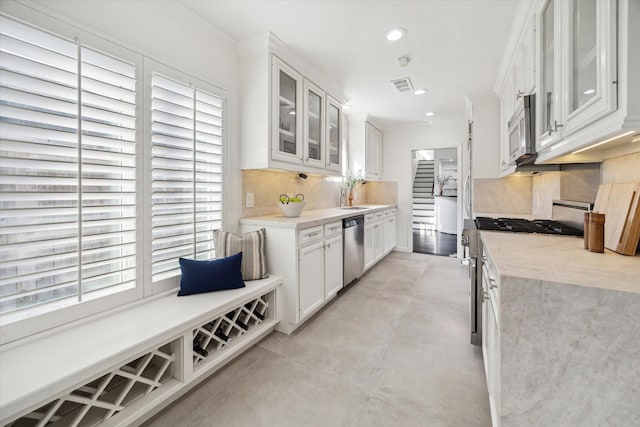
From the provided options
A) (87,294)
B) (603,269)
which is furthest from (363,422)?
(87,294)

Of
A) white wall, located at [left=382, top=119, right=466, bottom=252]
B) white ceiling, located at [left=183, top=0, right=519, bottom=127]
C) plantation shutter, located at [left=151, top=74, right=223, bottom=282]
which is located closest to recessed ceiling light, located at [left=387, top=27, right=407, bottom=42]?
white ceiling, located at [left=183, top=0, right=519, bottom=127]

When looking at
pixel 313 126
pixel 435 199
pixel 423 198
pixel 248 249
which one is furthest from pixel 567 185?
pixel 423 198

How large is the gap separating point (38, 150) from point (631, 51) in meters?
2.37

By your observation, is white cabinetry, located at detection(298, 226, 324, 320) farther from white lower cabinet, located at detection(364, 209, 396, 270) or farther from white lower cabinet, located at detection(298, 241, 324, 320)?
white lower cabinet, located at detection(364, 209, 396, 270)

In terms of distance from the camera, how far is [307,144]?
286 centimetres

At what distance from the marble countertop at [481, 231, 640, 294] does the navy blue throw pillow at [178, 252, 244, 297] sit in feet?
5.42

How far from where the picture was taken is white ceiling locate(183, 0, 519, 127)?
1959mm

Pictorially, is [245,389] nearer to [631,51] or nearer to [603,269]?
[603,269]

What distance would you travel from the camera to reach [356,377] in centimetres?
180

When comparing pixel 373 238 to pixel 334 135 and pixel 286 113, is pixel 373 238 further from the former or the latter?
pixel 286 113

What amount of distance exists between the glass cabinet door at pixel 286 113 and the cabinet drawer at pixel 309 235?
70 centimetres

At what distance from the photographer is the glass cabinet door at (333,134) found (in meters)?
3.30

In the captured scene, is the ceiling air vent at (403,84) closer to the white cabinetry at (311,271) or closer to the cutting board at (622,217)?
the white cabinetry at (311,271)

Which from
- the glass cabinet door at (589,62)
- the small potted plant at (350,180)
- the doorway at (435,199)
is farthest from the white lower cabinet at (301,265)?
the doorway at (435,199)
